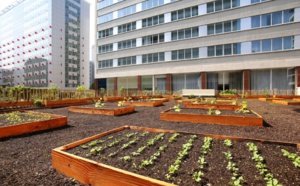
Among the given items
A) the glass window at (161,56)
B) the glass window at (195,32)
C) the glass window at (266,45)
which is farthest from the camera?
the glass window at (161,56)

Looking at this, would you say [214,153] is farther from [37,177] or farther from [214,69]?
[214,69]

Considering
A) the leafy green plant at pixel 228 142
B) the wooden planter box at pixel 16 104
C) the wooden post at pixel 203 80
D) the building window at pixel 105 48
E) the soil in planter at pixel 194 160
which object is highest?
the building window at pixel 105 48

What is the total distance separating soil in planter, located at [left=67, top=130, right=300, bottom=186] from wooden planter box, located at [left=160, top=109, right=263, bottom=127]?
2.84 m

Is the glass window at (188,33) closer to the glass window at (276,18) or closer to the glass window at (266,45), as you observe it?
the glass window at (266,45)

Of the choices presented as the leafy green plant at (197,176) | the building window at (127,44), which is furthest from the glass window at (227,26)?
the leafy green plant at (197,176)

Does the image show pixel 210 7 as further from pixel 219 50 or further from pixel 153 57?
pixel 153 57

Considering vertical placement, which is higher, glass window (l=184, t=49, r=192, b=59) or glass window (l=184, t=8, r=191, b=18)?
glass window (l=184, t=8, r=191, b=18)

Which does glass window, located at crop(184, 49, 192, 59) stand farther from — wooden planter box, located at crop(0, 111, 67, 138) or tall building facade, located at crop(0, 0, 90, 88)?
tall building facade, located at crop(0, 0, 90, 88)

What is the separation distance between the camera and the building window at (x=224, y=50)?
78.5 feet

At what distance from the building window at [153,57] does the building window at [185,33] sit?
3.55 m

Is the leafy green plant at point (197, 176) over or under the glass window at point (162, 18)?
under

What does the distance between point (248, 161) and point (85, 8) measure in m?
88.3

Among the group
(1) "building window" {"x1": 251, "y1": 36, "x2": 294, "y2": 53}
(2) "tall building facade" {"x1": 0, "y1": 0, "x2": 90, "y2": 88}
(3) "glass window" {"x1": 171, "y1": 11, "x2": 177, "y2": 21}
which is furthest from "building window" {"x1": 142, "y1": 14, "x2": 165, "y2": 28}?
(2) "tall building facade" {"x1": 0, "y1": 0, "x2": 90, "y2": 88}

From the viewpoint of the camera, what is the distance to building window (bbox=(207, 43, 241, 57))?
23.9 metres
